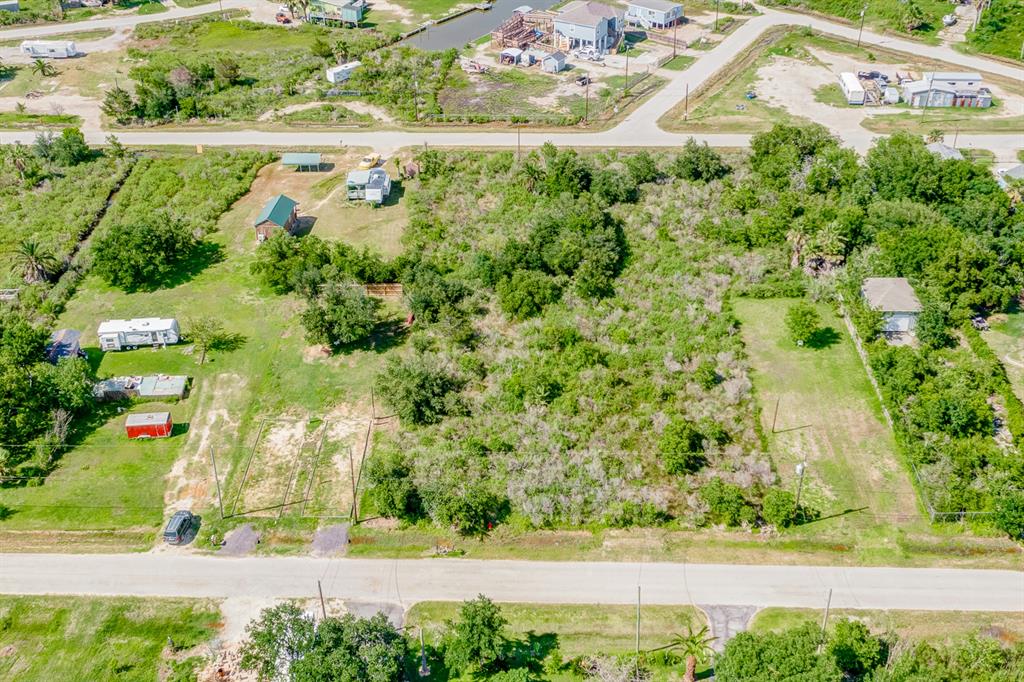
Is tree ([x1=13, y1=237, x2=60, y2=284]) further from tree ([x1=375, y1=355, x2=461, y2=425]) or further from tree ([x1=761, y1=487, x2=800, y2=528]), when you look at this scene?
tree ([x1=761, y1=487, x2=800, y2=528])

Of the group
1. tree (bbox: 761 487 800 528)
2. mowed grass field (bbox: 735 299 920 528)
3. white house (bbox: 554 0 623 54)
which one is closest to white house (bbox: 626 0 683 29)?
white house (bbox: 554 0 623 54)

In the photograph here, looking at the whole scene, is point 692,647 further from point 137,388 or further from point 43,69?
point 43,69

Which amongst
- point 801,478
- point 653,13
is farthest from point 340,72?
point 801,478

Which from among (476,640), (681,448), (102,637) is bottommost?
(102,637)

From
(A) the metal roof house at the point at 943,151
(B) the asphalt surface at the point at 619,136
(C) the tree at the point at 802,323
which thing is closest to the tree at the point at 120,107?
(B) the asphalt surface at the point at 619,136

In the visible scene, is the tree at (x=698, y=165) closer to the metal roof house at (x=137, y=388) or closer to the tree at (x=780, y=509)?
the tree at (x=780, y=509)

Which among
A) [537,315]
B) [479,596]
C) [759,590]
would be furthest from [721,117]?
[479,596]

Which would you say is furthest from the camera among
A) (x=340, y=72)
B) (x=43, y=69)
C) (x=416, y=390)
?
(x=43, y=69)
